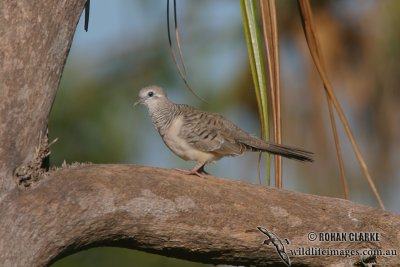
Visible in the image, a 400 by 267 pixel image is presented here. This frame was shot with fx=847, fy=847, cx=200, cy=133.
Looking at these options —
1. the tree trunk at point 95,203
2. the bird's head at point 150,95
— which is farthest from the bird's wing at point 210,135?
the tree trunk at point 95,203

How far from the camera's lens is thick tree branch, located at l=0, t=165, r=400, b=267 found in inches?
140

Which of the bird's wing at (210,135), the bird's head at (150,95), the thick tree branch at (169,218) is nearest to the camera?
the thick tree branch at (169,218)

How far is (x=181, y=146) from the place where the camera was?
6059mm

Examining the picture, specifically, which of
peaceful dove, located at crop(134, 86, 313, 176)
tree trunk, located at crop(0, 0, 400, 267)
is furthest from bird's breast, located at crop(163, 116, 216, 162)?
tree trunk, located at crop(0, 0, 400, 267)

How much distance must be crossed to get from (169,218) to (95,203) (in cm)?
39

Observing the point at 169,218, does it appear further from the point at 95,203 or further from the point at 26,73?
the point at 26,73

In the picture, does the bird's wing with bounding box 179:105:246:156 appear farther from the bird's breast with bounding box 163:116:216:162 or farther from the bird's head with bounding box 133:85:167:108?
the bird's head with bounding box 133:85:167:108

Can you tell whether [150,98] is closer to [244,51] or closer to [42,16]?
[42,16]

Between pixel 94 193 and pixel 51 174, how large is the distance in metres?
0.22

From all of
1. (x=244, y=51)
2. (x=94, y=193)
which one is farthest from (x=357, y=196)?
(x=94, y=193)

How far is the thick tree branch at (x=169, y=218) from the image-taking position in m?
3.54

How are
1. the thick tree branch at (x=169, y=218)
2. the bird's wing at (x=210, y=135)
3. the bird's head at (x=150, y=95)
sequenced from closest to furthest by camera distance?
the thick tree branch at (x=169, y=218) → the bird's wing at (x=210, y=135) → the bird's head at (x=150, y=95)

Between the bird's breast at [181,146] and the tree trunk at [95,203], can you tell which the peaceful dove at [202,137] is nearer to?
the bird's breast at [181,146]

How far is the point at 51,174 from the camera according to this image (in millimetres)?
3750
